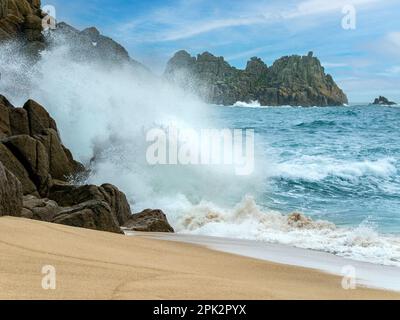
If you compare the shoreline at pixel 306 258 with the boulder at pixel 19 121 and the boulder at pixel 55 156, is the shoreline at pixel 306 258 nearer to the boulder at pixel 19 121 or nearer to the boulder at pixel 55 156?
the boulder at pixel 55 156

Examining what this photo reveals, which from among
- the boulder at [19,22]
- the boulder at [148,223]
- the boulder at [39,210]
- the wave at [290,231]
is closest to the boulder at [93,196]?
the boulder at [148,223]

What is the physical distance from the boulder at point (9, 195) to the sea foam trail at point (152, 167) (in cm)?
435

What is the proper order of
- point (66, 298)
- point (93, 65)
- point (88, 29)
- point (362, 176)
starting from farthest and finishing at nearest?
1. point (88, 29)
2. point (93, 65)
3. point (362, 176)
4. point (66, 298)

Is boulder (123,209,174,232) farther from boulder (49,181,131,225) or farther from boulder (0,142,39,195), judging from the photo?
boulder (0,142,39,195)

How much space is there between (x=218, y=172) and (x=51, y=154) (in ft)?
20.0

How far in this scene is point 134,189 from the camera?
1419 cm

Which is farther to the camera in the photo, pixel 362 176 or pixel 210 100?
pixel 210 100

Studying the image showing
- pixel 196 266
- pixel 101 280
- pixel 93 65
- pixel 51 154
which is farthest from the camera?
pixel 93 65

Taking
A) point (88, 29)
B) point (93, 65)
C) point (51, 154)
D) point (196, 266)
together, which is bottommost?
point (196, 266)

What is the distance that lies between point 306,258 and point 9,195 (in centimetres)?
424

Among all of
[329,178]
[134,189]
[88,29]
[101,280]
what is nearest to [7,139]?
[134,189]

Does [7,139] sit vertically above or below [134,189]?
above
